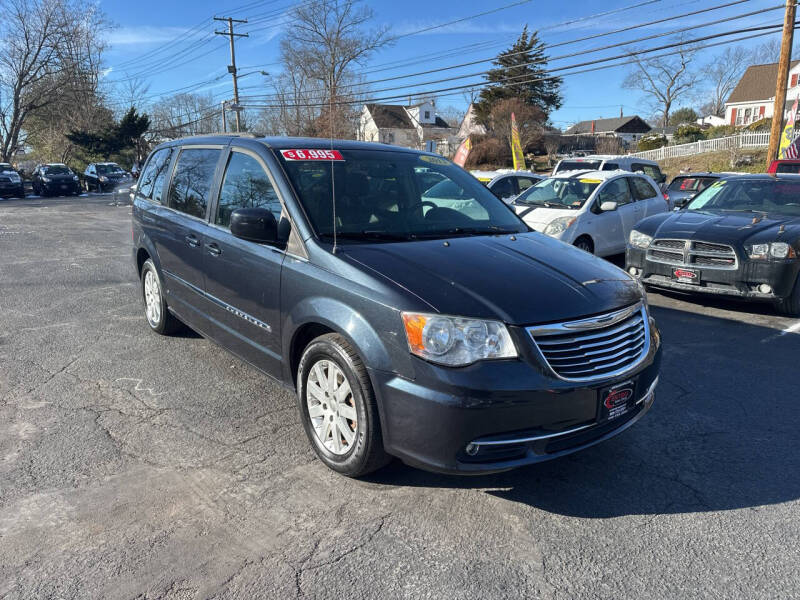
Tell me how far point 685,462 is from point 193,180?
4.11 metres

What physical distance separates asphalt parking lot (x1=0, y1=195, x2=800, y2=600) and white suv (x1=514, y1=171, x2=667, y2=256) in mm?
4605

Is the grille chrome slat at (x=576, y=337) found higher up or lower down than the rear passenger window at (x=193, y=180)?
lower down

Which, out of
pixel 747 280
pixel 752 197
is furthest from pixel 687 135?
pixel 747 280

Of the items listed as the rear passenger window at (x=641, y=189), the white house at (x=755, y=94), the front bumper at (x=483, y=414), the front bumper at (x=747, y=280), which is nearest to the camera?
the front bumper at (x=483, y=414)

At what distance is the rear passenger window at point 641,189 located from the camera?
418 inches

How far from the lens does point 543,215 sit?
9.55 meters

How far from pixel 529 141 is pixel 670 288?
1690 inches

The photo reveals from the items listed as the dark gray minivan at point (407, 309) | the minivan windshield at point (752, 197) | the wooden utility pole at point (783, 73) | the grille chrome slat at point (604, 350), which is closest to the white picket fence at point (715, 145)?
the wooden utility pole at point (783, 73)

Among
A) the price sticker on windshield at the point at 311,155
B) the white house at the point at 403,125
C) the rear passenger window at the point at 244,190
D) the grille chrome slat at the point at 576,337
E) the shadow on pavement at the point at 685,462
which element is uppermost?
the white house at the point at 403,125

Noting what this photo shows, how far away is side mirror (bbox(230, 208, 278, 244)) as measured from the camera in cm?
344

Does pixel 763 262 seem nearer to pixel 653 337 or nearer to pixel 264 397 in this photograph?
pixel 653 337

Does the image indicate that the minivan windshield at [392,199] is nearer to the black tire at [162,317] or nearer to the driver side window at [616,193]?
the black tire at [162,317]

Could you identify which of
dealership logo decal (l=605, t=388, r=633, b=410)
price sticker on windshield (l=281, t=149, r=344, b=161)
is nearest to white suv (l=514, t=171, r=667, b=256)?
price sticker on windshield (l=281, t=149, r=344, b=161)

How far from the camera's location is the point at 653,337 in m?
3.40
